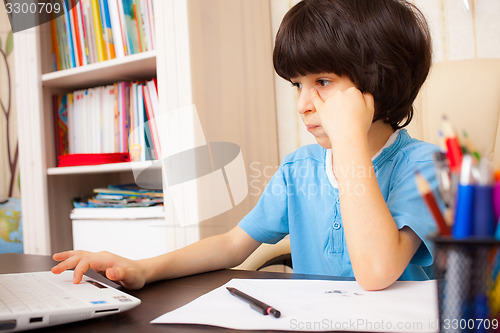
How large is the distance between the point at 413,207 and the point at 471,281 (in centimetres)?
45

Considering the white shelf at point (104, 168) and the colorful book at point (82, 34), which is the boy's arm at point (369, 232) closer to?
the white shelf at point (104, 168)

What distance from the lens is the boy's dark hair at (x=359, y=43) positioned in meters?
0.82

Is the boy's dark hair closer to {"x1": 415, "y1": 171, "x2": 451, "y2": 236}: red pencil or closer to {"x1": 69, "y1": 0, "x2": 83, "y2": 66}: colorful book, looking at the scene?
{"x1": 415, "y1": 171, "x2": 451, "y2": 236}: red pencil

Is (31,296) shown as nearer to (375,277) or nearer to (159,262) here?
(159,262)

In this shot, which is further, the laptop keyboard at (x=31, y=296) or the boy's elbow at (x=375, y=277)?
the boy's elbow at (x=375, y=277)

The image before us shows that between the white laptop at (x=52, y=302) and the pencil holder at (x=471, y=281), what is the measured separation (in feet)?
1.26

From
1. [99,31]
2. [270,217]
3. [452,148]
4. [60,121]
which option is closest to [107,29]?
[99,31]

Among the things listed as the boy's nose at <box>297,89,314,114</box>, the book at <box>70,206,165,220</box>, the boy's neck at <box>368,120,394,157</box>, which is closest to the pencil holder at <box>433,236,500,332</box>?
the boy's nose at <box>297,89,314,114</box>

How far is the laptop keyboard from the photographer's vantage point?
0.50m

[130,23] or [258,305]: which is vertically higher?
[130,23]

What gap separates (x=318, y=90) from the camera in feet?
2.80

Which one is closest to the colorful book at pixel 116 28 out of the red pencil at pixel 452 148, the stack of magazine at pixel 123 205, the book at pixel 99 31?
the book at pixel 99 31

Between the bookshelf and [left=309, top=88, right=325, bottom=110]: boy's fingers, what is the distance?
62cm

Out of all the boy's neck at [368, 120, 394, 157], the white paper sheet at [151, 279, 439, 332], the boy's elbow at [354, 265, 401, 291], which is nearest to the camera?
the white paper sheet at [151, 279, 439, 332]
